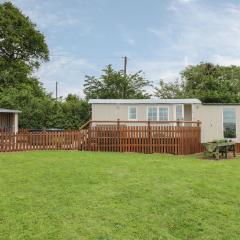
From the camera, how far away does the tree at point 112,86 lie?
1575 inches

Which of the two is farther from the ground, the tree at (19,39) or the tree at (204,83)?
the tree at (19,39)

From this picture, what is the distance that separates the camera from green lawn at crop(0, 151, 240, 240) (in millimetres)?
6238

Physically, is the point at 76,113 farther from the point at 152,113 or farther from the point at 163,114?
the point at 163,114

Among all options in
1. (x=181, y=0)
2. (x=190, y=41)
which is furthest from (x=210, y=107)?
(x=190, y=41)

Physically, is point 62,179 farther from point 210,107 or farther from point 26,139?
point 210,107

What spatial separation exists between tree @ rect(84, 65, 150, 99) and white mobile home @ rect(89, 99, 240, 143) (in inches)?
713

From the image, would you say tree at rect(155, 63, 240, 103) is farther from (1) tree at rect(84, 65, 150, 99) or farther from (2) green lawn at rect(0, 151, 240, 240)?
(2) green lawn at rect(0, 151, 240, 240)

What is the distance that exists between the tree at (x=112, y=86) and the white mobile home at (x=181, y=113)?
18118mm

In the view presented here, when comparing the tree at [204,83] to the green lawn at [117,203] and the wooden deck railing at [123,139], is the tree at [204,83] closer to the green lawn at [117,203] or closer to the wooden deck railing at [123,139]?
the wooden deck railing at [123,139]

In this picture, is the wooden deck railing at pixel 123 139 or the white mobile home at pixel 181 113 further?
the white mobile home at pixel 181 113

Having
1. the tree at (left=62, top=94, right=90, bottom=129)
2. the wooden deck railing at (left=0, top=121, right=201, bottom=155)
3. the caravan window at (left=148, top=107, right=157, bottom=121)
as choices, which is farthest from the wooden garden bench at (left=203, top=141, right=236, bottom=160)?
the tree at (left=62, top=94, right=90, bottom=129)

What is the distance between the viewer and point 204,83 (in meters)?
46.8

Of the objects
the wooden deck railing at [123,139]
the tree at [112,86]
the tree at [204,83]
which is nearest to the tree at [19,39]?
the tree at [112,86]

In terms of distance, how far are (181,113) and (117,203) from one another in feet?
49.8
